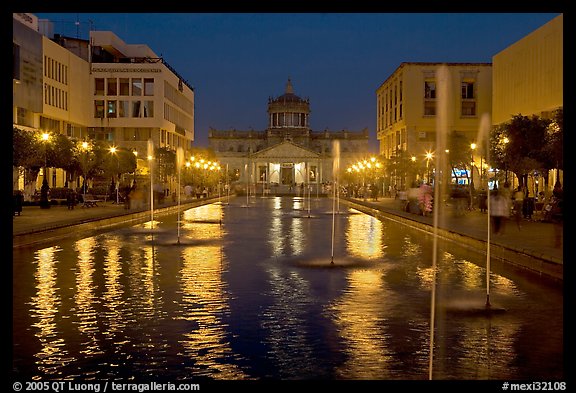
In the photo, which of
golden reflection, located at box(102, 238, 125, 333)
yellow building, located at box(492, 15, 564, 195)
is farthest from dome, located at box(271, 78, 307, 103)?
golden reflection, located at box(102, 238, 125, 333)

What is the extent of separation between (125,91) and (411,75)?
3181cm

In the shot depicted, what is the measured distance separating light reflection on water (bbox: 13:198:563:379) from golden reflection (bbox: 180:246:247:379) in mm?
20

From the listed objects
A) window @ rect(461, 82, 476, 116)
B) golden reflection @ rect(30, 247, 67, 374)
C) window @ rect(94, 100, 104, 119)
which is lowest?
golden reflection @ rect(30, 247, 67, 374)

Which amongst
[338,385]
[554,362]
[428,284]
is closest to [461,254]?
[428,284]

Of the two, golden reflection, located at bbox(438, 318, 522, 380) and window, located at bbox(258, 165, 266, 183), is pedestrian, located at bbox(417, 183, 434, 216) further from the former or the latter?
window, located at bbox(258, 165, 266, 183)

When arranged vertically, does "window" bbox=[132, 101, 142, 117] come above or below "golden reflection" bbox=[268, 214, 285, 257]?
above

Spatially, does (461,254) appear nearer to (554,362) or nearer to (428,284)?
(428,284)

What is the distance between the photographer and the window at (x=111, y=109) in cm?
8344

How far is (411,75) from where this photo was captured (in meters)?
85.9

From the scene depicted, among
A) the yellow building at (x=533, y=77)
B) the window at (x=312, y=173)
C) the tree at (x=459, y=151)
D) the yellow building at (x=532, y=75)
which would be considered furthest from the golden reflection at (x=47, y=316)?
the window at (x=312, y=173)

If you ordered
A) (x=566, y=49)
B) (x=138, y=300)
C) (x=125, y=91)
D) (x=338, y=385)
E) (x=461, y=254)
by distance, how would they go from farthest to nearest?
(x=125, y=91)
(x=461, y=254)
(x=138, y=300)
(x=338, y=385)
(x=566, y=49)

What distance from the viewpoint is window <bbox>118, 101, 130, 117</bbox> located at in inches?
3307

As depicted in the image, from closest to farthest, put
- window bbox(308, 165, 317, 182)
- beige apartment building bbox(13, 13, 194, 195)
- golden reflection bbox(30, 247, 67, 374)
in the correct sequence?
1. golden reflection bbox(30, 247, 67, 374)
2. beige apartment building bbox(13, 13, 194, 195)
3. window bbox(308, 165, 317, 182)

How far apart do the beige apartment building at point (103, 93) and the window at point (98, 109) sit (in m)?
0.11
